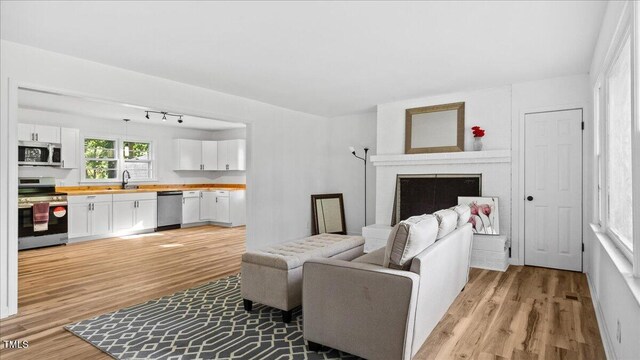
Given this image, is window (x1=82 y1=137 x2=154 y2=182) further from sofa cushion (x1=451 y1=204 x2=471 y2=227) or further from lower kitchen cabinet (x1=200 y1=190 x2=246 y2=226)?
sofa cushion (x1=451 y1=204 x2=471 y2=227)

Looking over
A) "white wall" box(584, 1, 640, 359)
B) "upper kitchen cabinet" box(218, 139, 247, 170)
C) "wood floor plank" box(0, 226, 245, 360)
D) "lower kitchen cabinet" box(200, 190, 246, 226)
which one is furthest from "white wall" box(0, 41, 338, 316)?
"white wall" box(584, 1, 640, 359)

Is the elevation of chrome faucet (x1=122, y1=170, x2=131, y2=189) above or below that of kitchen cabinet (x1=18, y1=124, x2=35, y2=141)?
below

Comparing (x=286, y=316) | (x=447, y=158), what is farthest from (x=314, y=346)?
(x=447, y=158)

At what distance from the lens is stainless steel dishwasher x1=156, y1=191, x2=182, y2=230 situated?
24.7 ft

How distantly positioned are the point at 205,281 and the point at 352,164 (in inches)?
144

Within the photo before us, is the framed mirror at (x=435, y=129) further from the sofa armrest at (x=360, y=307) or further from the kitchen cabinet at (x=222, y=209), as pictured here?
the kitchen cabinet at (x=222, y=209)

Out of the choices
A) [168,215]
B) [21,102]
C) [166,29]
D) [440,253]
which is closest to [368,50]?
[166,29]

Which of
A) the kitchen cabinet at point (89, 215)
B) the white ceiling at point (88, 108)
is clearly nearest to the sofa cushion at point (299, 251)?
the white ceiling at point (88, 108)

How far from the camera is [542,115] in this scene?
440 cm

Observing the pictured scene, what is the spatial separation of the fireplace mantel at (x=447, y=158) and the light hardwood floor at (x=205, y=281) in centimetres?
144

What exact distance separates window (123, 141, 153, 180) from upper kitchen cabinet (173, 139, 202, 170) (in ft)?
1.90

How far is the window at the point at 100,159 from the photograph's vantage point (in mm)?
7059

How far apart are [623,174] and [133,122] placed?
8118 millimetres

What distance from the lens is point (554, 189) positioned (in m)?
4.30
